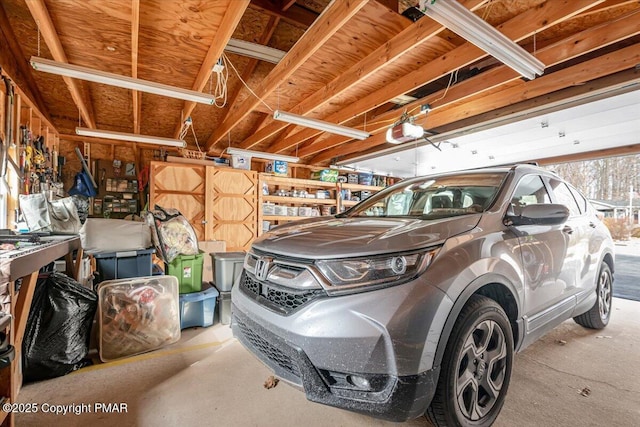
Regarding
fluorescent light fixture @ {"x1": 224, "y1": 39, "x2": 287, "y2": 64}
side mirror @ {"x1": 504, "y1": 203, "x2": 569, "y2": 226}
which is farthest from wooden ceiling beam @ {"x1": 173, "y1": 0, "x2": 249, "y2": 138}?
side mirror @ {"x1": 504, "y1": 203, "x2": 569, "y2": 226}

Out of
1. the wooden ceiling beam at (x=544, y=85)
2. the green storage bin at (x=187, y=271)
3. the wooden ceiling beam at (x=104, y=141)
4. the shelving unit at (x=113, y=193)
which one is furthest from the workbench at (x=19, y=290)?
the wooden ceiling beam at (x=104, y=141)

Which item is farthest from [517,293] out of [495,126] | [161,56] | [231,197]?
[231,197]

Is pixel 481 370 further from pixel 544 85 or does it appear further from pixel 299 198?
pixel 299 198

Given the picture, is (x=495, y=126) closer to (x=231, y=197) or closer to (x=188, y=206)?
(x=231, y=197)

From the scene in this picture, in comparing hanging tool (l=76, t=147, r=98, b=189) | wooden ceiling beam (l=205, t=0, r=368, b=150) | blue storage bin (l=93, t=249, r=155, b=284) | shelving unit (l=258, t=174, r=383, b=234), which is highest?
wooden ceiling beam (l=205, t=0, r=368, b=150)

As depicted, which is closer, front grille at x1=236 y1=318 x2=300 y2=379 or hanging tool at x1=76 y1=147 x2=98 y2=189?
front grille at x1=236 y1=318 x2=300 y2=379

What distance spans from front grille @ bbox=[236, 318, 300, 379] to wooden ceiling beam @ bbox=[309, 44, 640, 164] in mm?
4255

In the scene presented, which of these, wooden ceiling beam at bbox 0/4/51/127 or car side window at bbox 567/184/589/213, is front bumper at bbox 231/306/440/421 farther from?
wooden ceiling beam at bbox 0/4/51/127

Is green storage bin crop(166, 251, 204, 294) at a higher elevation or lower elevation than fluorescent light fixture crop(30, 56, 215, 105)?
lower

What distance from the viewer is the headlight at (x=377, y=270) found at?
4.22 feet

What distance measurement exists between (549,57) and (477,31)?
155 centimetres

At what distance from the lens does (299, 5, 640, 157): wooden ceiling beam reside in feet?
8.40

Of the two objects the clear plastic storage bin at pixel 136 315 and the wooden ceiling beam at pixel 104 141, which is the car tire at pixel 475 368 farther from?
the wooden ceiling beam at pixel 104 141

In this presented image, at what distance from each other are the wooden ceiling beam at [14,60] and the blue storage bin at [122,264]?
289cm
